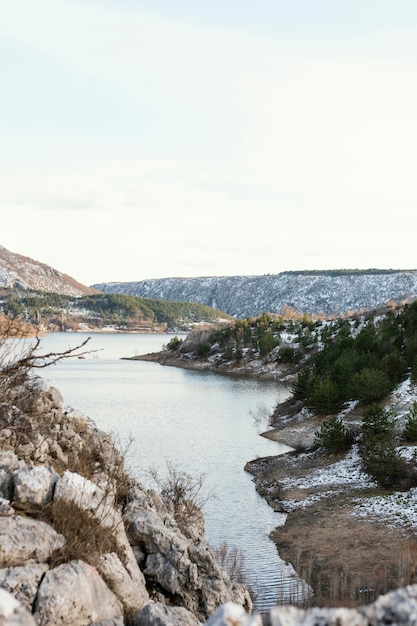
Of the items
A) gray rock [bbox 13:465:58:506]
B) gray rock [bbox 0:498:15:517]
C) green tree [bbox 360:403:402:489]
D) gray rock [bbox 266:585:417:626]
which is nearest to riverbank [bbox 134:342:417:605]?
green tree [bbox 360:403:402:489]

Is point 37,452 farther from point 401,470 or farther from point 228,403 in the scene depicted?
point 228,403

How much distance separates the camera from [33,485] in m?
8.52

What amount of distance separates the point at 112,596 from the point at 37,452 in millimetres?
4833

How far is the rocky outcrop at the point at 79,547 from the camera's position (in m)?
6.77

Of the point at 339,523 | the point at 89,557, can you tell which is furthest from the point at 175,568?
the point at 339,523

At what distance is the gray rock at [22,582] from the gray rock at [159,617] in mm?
1338

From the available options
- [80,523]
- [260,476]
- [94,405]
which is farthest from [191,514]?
[94,405]

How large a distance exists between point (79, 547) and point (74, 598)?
42.3 inches

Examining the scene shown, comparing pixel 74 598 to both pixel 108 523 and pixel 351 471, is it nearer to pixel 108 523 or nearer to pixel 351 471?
pixel 108 523

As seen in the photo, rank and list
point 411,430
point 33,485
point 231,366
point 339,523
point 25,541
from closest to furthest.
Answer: point 25,541
point 33,485
point 339,523
point 411,430
point 231,366

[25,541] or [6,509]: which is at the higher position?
[6,509]

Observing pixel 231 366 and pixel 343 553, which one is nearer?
pixel 343 553

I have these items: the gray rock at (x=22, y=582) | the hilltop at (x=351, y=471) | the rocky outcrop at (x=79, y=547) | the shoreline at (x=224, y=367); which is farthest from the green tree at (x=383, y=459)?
the shoreline at (x=224, y=367)

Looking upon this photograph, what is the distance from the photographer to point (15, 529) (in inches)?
295
